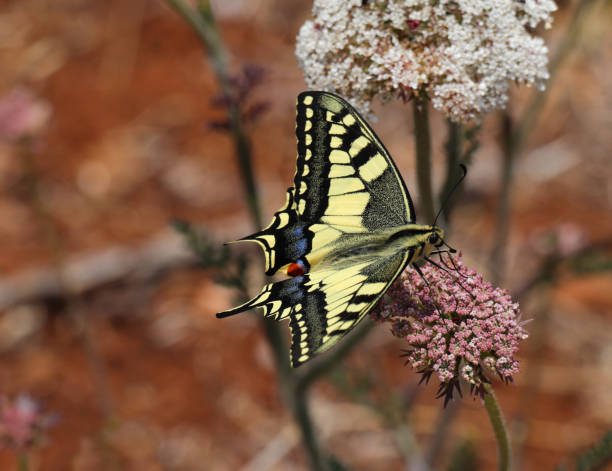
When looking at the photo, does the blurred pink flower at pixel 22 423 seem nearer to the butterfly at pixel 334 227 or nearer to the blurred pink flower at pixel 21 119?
the butterfly at pixel 334 227

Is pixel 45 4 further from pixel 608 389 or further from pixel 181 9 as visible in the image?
pixel 608 389

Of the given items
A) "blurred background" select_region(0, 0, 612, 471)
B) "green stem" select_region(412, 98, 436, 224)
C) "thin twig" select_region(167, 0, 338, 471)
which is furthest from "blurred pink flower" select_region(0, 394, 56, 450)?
"green stem" select_region(412, 98, 436, 224)

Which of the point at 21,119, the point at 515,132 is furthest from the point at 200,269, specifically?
the point at 515,132

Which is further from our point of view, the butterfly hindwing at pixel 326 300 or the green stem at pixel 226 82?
the green stem at pixel 226 82

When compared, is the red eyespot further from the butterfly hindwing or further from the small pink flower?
the small pink flower

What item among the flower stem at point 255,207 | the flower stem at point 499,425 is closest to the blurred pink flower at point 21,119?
the flower stem at point 255,207

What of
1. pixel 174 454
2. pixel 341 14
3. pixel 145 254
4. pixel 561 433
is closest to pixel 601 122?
pixel 561 433
